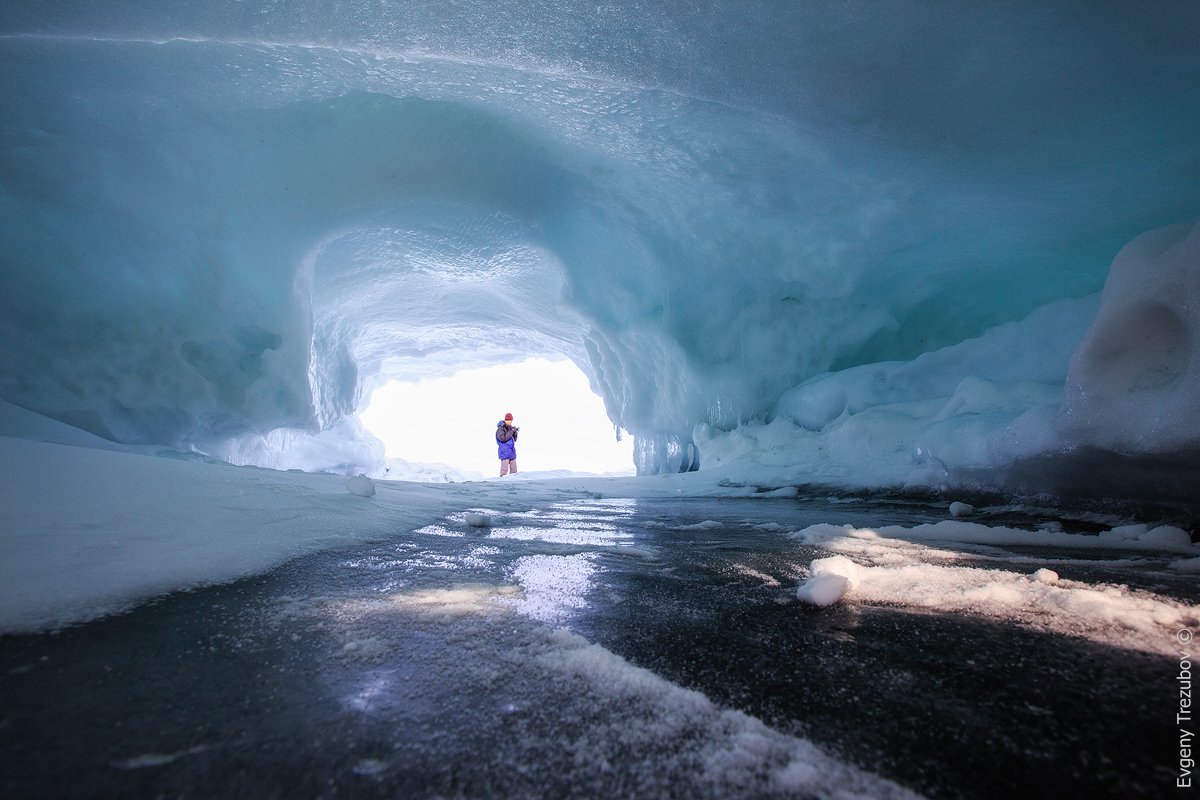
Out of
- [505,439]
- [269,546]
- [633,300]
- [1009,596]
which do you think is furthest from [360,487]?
[505,439]

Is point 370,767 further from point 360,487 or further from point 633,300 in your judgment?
point 633,300

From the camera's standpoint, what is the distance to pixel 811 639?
1.01 m

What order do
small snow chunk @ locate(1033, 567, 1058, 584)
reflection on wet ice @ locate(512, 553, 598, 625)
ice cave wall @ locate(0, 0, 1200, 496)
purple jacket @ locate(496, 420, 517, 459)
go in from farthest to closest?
purple jacket @ locate(496, 420, 517, 459), ice cave wall @ locate(0, 0, 1200, 496), small snow chunk @ locate(1033, 567, 1058, 584), reflection on wet ice @ locate(512, 553, 598, 625)

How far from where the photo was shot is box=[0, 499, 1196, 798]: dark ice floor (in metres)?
0.57

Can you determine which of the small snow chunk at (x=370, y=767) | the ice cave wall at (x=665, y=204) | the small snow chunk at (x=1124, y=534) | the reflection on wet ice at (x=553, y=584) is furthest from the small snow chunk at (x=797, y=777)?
the ice cave wall at (x=665, y=204)

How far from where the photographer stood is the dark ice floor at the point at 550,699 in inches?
22.5

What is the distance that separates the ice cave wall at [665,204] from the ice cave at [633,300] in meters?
0.03

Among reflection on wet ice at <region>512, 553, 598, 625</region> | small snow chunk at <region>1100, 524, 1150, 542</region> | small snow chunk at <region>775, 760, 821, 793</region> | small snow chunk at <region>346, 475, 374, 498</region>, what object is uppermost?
small snow chunk at <region>346, 475, 374, 498</region>

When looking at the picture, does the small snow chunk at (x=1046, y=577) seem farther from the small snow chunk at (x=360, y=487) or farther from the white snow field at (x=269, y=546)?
the small snow chunk at (x=360, y=487)

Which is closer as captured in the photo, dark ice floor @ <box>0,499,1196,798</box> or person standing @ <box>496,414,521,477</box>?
dark ice floor @ <box>0,499,1196,798</box>

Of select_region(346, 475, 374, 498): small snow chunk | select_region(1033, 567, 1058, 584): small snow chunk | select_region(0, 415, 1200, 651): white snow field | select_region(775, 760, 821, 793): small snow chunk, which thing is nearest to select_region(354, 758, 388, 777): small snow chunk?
select_region(775, 760, 821, 793): small snow chunk

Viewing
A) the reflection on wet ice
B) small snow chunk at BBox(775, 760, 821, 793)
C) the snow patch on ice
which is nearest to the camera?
small snow chunk at BBox(775, 760, 821, 793)

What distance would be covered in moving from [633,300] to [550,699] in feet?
21.1

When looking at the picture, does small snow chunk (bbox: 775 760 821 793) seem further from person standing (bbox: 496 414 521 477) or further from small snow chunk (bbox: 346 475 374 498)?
person standing (bbox: 496 414 521 477)
